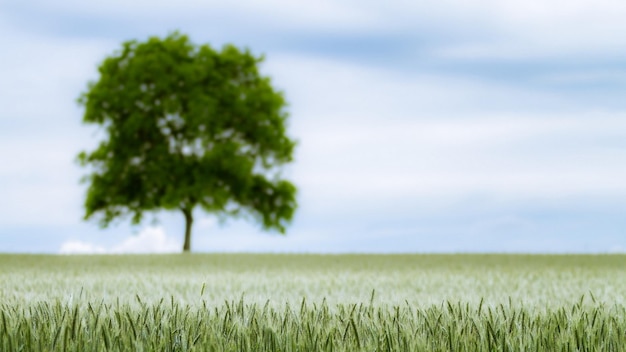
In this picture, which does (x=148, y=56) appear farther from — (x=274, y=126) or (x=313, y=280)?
(x=313, y=280)

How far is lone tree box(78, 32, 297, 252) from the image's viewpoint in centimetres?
2202

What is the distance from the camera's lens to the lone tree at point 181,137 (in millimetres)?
22016

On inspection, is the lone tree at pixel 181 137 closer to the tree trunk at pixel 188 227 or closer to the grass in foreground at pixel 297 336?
the tree trunk at pixel 188 227

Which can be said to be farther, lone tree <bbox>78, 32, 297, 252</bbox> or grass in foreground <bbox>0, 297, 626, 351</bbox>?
lone tree <bbox>78, 32, 297, 252</bbox>

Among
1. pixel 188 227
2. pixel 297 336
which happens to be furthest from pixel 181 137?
pixel 297 336

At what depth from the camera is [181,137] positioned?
75.0 ft

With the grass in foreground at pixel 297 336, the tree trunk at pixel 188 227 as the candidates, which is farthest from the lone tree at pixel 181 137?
the grass in foreground at pixel 297 336

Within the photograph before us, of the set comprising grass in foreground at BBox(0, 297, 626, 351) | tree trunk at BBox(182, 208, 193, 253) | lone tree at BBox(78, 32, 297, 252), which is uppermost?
lone tree at BBox(78, 32, 297, 252)

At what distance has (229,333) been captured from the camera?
3281mm

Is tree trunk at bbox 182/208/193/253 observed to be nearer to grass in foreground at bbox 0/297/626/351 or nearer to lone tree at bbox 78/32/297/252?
lone tree at bbox 78/32/297/252

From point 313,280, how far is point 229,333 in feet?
15.7

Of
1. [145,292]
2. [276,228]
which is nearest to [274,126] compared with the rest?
[276,228]

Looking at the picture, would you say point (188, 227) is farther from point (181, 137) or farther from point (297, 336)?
point (297, 336)

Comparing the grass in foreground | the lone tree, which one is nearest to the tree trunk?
the lone tree
